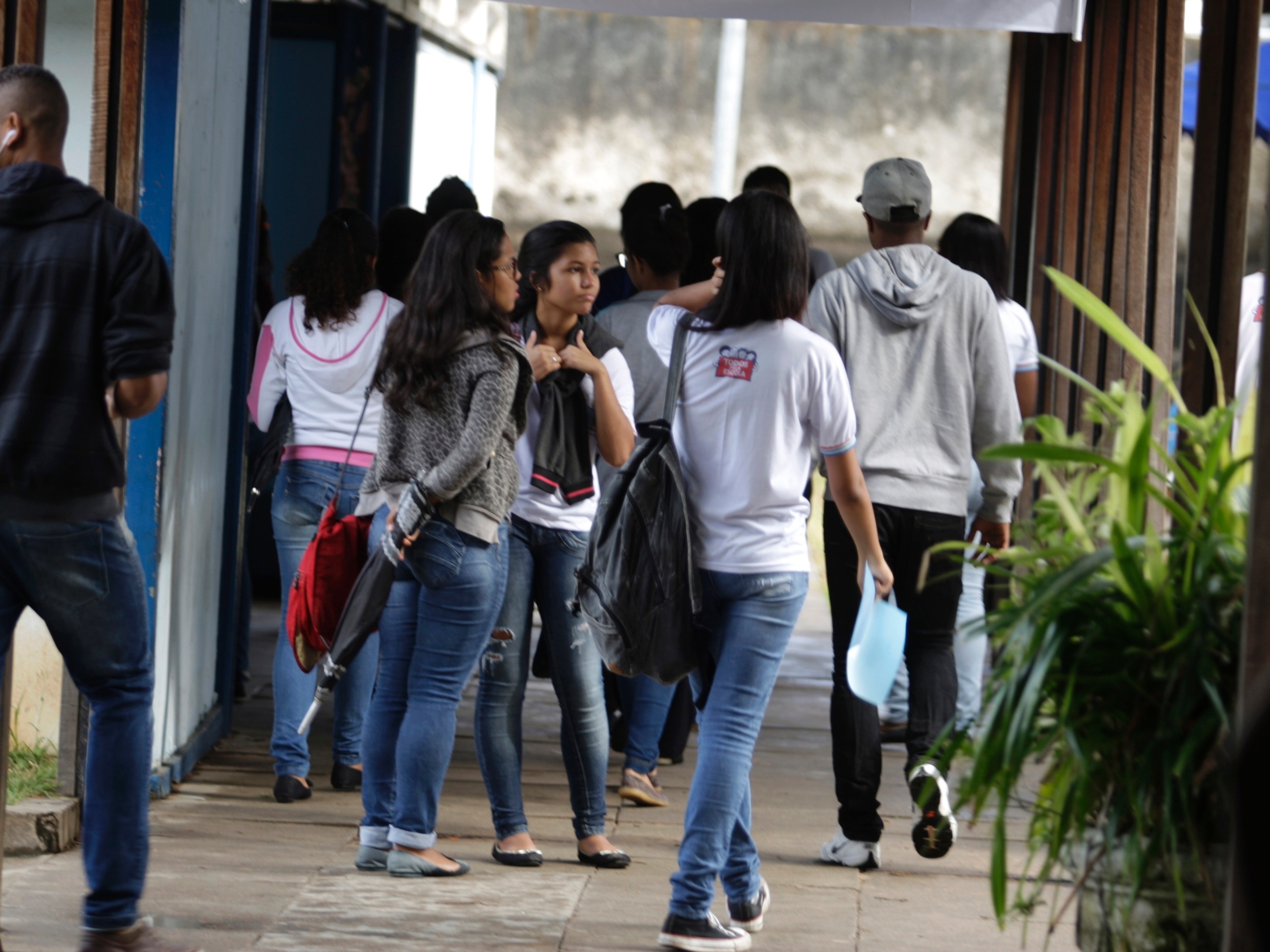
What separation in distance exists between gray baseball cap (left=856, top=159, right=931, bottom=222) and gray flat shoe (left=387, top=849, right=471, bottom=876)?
2140mm

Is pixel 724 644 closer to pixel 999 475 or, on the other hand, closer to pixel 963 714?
pixel 999 475

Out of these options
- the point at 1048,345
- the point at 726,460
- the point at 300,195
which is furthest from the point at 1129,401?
the point at 300,195

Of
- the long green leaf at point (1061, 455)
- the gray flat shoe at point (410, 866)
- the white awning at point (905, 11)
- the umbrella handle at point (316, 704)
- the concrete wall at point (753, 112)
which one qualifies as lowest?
the gray flat shoe at point (410, 866)

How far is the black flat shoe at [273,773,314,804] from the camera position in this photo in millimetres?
5004

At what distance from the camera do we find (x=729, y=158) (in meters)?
18.0

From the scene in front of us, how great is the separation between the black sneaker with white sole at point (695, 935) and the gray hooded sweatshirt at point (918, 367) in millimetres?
1252

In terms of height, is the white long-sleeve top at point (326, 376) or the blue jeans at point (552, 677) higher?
the white long-sleeve top at point (326, 376)

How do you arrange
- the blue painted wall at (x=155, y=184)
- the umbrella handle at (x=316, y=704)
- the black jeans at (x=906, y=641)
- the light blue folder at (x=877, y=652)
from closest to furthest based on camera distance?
the light blue folder at (x=877, y=652) < the umbrella handle at (x=316, y=704) < the black jeans at (x=906, y=641) < the blue painted wall at (x=155, y=184)

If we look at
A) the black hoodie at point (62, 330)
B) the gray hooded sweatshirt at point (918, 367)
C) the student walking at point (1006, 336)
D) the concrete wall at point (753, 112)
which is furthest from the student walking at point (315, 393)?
the concrete wall at point (753, 112)

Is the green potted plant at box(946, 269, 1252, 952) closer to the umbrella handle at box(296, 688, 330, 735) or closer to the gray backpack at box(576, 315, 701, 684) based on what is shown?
the gray backpack at box(576, 315, 701, 684)

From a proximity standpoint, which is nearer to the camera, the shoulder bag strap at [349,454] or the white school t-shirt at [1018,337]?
the shoulder bag strap at [349,454]

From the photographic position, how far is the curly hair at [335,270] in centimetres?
496

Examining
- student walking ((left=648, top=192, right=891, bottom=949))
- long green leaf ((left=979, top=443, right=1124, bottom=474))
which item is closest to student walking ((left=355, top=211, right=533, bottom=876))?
→ student walking ((left=648, top=192, right=891, bottom=949))

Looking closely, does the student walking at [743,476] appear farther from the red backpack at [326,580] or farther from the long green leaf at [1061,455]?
the long green leaf at [1061,455]
